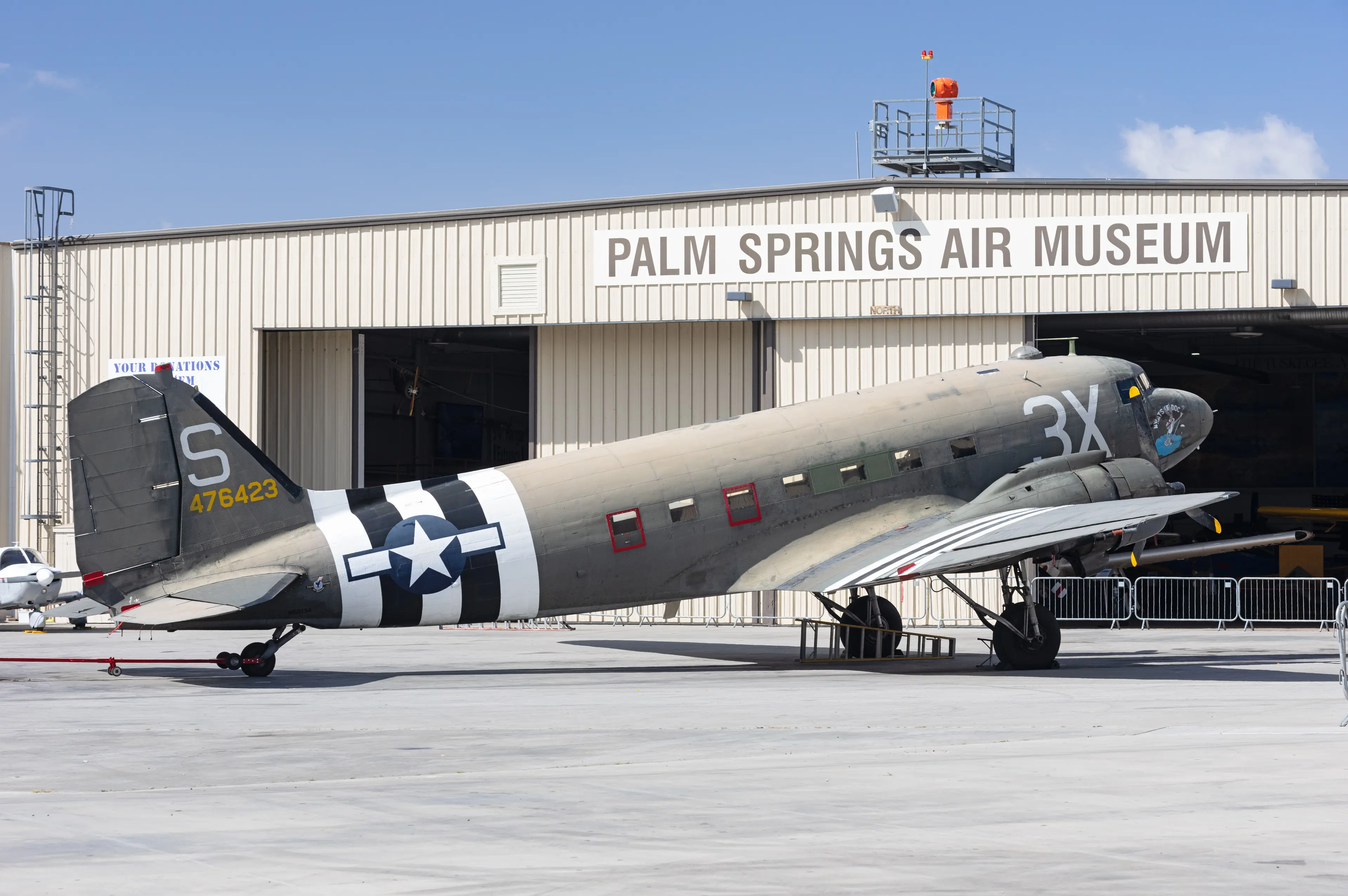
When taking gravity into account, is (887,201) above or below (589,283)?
above

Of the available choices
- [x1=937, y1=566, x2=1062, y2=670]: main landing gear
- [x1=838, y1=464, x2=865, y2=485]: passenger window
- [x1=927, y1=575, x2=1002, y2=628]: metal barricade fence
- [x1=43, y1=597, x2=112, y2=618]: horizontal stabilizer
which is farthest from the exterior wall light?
[x1=43, y1=597, x2=112, y2=618]: horizontal stabilizer

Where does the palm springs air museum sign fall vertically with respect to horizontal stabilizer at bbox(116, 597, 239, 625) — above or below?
above

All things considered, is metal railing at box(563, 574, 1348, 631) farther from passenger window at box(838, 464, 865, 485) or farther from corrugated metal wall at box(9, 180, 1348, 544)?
passenger window at box(838, 464, 865, 485)

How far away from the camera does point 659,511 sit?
21641 millimetres

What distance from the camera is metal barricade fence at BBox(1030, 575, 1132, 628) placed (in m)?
36.0

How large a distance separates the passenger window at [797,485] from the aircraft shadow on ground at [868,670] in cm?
295

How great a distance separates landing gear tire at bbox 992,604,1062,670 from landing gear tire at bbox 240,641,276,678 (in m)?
11.5

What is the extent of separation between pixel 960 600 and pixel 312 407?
19419mm

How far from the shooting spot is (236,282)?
127ft

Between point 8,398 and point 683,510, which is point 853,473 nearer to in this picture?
point 683,510

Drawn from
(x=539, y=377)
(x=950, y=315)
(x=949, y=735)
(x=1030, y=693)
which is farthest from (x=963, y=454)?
(x=539, y=377)

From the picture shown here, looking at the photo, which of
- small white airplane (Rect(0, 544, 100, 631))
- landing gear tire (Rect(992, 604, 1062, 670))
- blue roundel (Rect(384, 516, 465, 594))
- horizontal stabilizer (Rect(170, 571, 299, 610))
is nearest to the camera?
horizontal stabilizer (Rect(170, 571, 299, 610))

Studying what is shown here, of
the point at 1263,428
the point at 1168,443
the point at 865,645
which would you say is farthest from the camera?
the point at 1263,428

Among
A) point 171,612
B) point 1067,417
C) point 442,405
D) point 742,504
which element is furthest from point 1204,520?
point 442,405
